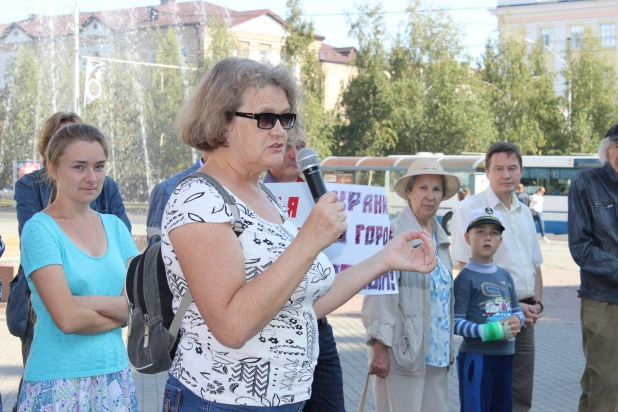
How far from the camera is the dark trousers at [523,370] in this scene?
586 centimetres

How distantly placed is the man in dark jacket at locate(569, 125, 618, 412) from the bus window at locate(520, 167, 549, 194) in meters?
28.2

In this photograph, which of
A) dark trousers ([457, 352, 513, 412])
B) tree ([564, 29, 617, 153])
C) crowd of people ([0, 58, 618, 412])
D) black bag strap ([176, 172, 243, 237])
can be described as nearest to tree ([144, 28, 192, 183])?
tree ([564, 29, 617, 153])

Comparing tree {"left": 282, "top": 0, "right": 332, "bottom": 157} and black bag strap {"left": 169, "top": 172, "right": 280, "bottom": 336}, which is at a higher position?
tree {"left": 282, "top": 0, "right": 332, "bottom": 157}

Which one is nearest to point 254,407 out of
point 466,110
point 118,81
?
point 118,81

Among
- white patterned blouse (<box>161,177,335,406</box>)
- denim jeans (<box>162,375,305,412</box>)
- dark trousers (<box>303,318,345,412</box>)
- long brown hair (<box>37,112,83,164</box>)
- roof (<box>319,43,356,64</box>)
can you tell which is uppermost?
roof (<box>319,43,356,64</box>)

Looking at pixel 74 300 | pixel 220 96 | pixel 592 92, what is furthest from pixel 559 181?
pixel 220 96

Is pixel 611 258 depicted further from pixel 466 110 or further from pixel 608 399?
pixel 466 110

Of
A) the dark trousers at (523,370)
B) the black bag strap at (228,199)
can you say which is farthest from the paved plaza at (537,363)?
the black bag strap at (228,199)

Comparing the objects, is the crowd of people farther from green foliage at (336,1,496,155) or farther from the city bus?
green foliage at (336,1,496,155)

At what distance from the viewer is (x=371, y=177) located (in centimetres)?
3456

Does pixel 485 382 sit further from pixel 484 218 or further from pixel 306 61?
pixel 306 61

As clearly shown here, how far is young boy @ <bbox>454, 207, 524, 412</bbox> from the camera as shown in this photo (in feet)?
16.9

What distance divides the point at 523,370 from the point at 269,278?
423 centimetres

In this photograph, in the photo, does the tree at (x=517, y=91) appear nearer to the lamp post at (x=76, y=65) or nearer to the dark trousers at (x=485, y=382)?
the lamp post at (x=76, y=65)
